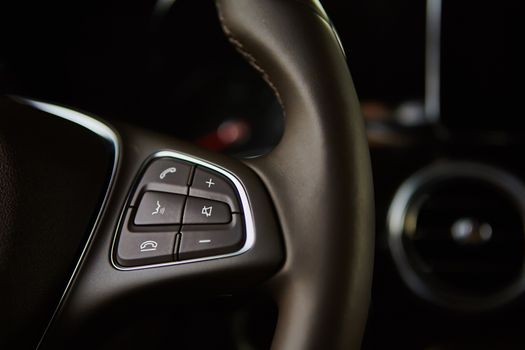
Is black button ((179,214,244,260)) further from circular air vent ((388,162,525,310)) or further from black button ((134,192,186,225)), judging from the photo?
circular air vent ((388,162,525,310))

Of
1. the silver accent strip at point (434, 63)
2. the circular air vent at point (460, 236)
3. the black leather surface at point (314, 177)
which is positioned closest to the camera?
the black leather surface at point (314, 177)

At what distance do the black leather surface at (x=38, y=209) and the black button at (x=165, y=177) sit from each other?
0.04 m

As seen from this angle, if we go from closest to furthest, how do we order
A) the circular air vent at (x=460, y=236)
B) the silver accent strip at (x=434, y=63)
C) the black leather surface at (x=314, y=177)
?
the black leather surface at (x=314, y=177) < the circular air vent at (x=460, y=236) < the silver accent strip at (x=434, y=63)

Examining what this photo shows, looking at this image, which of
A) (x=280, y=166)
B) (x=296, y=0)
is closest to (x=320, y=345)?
(x=280, y=166)

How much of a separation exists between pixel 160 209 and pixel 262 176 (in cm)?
9

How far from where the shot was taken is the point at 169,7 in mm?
1425

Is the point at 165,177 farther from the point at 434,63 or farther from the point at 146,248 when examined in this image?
the point at 434,63

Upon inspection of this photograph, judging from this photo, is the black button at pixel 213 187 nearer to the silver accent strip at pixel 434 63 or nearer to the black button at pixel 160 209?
the black button at pixel 160 209

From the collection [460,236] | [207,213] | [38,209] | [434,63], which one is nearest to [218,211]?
[207,213]

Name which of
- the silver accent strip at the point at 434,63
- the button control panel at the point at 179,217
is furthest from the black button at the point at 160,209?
the silver accent strip at the point at 434,63

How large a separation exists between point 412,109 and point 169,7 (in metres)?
0.64

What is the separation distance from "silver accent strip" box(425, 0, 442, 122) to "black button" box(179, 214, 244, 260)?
0.87m

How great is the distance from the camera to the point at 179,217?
50 centimetres

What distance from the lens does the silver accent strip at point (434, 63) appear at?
1.24 meters
